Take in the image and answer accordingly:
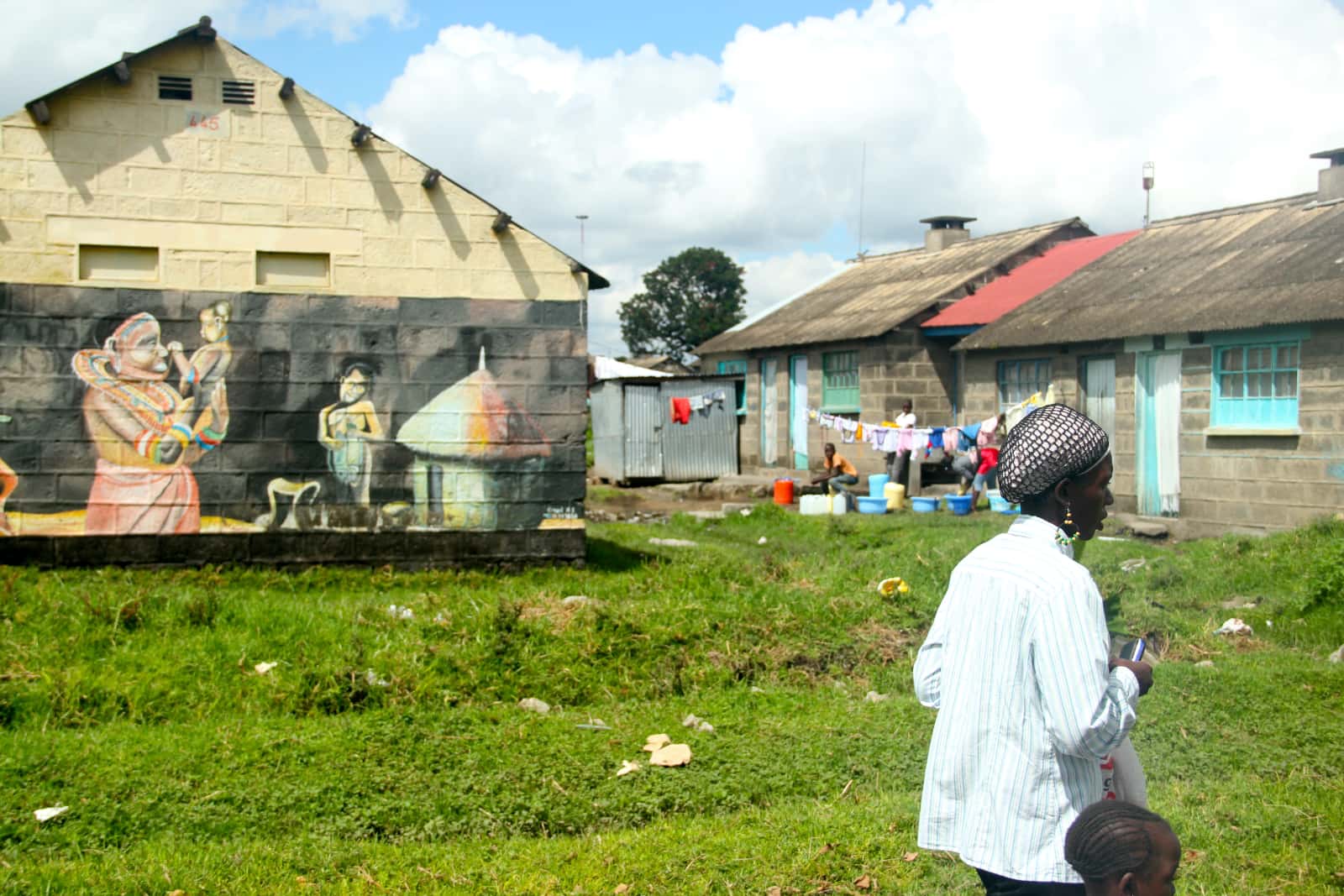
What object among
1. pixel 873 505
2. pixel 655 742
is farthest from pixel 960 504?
pixel 655 742

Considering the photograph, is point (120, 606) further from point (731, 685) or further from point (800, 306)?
point (800, 306)

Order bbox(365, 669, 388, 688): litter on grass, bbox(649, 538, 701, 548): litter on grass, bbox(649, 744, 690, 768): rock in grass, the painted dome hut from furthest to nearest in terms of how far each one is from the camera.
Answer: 1. bbox(649, 538, 701, 548): litter on grass
2. the painted dome hut
3. bbox(365, 669, 388, 688): litter on grass
4. bbox(649, 744, 690, 768): rock in grass

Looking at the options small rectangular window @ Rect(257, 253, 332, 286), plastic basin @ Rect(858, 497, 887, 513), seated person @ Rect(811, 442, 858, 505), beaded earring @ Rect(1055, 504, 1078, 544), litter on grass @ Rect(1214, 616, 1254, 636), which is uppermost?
small rectangular window @ Rect(257, 253, 332, 286)

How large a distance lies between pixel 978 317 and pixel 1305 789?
623 inches

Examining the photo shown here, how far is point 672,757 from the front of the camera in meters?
6.81

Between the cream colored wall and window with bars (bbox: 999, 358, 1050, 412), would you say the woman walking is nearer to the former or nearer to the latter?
the cream colored wall

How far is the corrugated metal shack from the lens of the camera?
2573cm

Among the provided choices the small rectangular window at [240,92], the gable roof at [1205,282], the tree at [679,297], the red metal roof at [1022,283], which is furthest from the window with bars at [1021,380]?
the tree at [679,297]

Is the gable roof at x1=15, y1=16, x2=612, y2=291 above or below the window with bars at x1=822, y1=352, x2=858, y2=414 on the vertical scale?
above

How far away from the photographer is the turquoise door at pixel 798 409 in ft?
84.7

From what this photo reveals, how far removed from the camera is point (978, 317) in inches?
841

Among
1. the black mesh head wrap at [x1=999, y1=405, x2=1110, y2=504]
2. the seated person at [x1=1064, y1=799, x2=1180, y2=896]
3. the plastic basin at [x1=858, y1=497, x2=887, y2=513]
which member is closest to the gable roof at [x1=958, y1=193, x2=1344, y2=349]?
the plastic basin at [x1=858, y1=497, x2=887, y2=513]

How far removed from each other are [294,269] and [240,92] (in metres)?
1.68

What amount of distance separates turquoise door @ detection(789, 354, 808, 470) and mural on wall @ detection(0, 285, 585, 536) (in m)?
14.0
